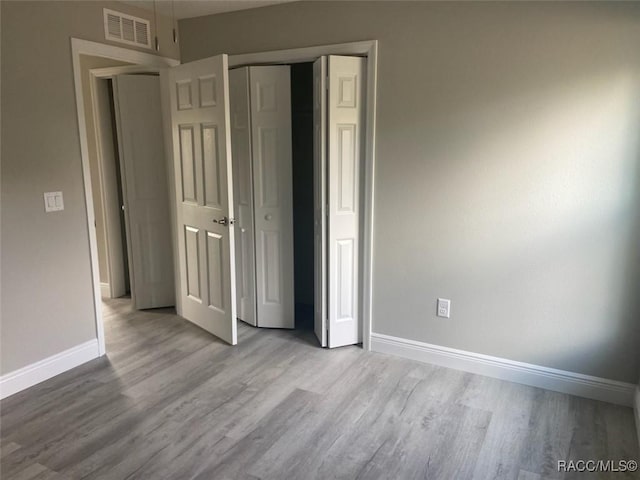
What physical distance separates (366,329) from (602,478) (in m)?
1.64

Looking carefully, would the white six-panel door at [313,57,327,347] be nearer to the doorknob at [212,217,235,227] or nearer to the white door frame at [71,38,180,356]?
Result: the doorknob at [212,217,235,227]

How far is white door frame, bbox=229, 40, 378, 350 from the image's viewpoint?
2.99m

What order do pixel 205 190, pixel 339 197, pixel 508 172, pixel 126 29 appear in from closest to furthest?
1. pixel 508 172
2. pixel 339 197
3. pixel 126 29
4. pixel 205 190

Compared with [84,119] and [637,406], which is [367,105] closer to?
[84,119]

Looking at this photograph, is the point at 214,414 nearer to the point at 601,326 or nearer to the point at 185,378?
the point at 185,378

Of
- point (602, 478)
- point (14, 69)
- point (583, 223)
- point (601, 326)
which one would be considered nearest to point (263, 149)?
point (14, 69)

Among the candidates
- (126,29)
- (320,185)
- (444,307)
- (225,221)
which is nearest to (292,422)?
(444,307)

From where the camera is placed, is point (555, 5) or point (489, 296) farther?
point (489, 296)

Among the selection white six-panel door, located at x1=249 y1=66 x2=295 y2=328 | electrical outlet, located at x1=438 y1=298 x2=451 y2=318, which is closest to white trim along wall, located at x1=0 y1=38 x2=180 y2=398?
white six-panel door, located at x1=249 y1=66 x2=295 y2=328

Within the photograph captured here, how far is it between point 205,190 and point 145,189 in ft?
2.94

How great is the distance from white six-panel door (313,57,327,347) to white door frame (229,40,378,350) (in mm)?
147

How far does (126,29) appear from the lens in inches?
130

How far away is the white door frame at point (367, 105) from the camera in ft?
9.82

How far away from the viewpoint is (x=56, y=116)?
2.84 metres
